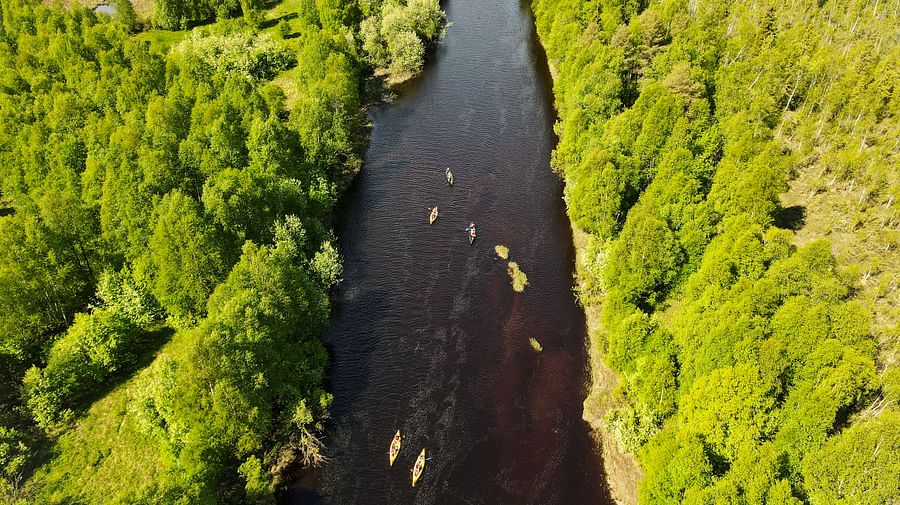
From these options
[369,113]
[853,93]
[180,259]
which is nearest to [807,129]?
[853,93]

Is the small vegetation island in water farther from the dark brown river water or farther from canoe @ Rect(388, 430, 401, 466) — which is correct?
canoe @ Rect(388, 430, 401, 466)

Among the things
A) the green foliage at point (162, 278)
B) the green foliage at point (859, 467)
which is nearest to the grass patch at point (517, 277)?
the green foliage at point (162, 278)

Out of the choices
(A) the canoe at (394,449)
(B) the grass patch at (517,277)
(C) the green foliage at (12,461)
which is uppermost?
(C) the green foliage at (12,461)

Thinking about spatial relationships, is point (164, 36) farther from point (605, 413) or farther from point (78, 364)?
point (605, 413)

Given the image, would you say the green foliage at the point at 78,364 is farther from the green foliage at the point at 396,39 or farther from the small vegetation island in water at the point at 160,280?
the green foliage at the point at 396,39

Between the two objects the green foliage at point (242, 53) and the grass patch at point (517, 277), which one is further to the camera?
the green foliage at point (242, 53)

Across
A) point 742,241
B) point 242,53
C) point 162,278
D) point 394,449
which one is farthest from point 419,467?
point 242,53
